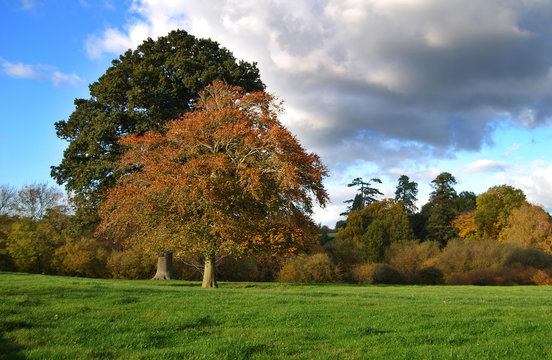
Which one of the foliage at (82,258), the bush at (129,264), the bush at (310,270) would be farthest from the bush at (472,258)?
the foliage at (82,258)

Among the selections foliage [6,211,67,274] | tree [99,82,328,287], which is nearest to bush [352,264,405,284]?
tree [99,82,328,287]

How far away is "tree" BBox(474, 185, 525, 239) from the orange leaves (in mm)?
46391

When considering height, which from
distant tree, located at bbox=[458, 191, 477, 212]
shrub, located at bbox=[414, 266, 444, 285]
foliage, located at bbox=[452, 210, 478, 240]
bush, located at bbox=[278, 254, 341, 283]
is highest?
distant tree, located at bbox=[458, 191, 477, 212]

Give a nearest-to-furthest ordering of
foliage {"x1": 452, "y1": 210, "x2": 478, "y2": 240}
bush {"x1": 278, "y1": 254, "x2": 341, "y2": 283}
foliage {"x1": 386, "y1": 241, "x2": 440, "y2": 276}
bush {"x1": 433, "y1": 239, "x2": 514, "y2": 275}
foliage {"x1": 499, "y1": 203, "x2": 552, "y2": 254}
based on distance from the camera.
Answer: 1. bush {"x1": 278, "y1": 254, "x2": 341, "y2": 283}
2. bush {"x1": 433, "y1": 239, "x2": 514, "y2": 275}
3. foliage {"x1": 386, "y1": 241, "x2": 440, "y2": 276}
4. foliage {"x1": 499, "y1": 203, "x2": 552, "y2": 254}
5. foliage {"x1": 452, "y1": 210, "x2": 478, "y2": 240}

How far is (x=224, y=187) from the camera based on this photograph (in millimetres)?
18188

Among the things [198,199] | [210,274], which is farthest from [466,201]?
[198,199]

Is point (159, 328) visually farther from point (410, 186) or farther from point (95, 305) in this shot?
point (410, 186)

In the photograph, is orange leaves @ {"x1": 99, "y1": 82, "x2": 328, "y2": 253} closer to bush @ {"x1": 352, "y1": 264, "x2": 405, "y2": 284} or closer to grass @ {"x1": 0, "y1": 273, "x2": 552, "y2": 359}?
grass @ {"x1": 0, "y1": 273, "x2": 552, "y2": 359}

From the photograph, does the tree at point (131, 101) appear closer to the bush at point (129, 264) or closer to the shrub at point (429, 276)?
the bush at point (129, 264)

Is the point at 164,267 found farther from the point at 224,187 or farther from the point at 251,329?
the point at 251,329

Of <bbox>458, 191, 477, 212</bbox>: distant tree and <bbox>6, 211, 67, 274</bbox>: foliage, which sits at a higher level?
<bbox>458, 191, 477, 212</bbox>: distant tree

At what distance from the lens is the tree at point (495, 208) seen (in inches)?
2254

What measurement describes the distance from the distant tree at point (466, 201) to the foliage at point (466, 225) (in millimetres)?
10269

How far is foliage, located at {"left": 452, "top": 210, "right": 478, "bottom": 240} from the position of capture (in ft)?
196
